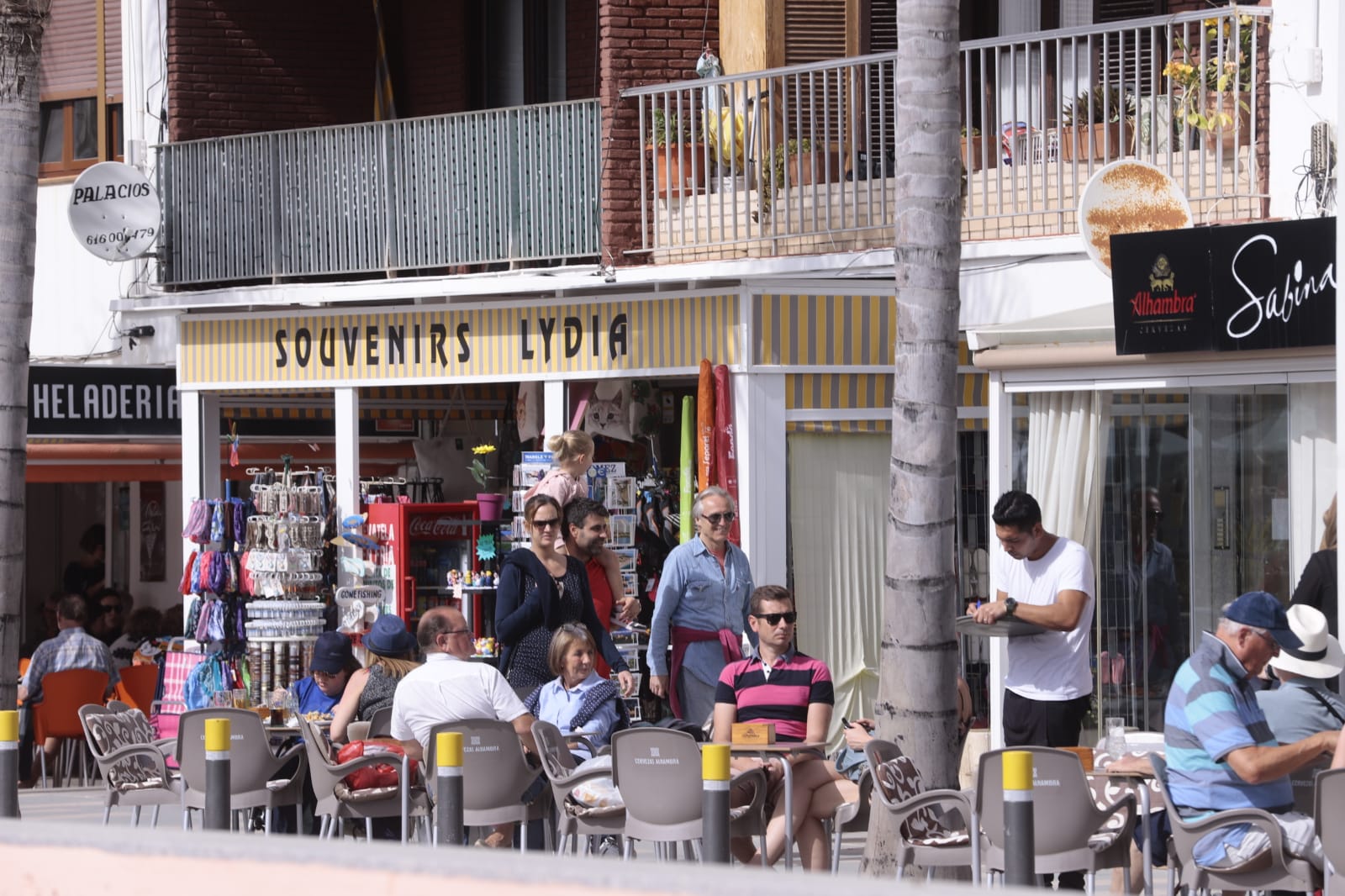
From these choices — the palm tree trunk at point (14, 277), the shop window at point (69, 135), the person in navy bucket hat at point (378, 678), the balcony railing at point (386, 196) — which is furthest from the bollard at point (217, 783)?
the shop window at point (69, 135)

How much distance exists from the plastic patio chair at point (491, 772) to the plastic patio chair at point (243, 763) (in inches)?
44.3

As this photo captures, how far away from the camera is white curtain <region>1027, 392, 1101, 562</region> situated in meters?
11.5

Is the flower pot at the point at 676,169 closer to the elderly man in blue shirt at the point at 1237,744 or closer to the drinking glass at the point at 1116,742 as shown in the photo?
the drinking glass at the point at 1116,742

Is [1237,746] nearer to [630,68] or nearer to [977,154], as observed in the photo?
[977,154]

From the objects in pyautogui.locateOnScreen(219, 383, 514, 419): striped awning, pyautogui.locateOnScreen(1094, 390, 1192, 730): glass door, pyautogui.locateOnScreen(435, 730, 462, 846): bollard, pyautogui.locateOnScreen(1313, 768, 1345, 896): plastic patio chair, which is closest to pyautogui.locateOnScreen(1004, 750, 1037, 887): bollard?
pyautogui.locateOnScreen(1313, 768, 1345, 896): plastic patio chair

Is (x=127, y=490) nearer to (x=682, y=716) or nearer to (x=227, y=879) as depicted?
(x=682, y=716)

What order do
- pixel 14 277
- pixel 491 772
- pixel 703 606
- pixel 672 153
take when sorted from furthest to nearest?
pixel 672 153 → pixel 14 277 → pixel 703 606 → pixel 491 772

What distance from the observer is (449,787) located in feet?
26.5

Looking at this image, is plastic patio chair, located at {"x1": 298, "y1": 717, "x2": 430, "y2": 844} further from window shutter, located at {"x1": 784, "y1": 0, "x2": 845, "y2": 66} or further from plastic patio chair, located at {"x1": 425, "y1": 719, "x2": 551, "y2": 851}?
window shutter, located at {"x1": 784, "y1": 0, "x2": 845, "y2": 66}

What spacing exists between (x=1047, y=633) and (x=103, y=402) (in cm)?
1150

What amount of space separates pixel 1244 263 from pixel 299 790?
5640 millimetres

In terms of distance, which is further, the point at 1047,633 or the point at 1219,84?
the point at 1219,84

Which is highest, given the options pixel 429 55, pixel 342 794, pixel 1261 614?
pixel 429 55

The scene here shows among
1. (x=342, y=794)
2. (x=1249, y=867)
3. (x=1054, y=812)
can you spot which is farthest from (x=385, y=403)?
(x=1249, y=867)
